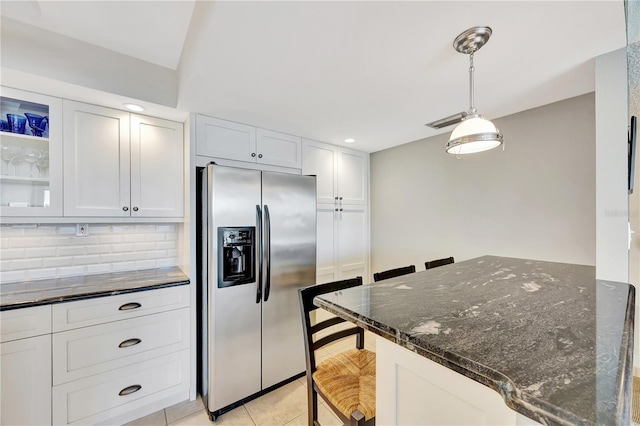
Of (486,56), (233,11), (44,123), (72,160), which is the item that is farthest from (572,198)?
(44,123)

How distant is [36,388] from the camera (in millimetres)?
1503

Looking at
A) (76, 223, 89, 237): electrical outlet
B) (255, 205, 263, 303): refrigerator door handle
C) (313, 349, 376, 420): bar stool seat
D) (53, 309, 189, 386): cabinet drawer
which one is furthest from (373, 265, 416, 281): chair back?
(76, 223, 89, 237): electrical outlet

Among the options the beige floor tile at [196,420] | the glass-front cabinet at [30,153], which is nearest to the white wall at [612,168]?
the beige floor tile at [196,420]

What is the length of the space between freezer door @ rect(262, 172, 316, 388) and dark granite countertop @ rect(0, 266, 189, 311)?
0.68 meters

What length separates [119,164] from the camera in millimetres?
1980

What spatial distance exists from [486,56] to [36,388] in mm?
3116

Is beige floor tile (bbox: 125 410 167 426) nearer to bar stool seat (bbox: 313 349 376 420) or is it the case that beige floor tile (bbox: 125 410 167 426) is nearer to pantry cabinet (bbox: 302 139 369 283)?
bar stool seat (bbox: 313 349 376 420)

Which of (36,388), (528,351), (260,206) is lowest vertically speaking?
(36,388)

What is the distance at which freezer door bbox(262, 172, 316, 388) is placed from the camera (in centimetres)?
210

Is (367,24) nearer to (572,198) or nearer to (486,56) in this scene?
(486,56)

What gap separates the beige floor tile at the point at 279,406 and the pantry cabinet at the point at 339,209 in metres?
1.07

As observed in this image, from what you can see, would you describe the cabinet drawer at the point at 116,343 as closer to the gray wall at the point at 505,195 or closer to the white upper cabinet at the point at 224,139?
the white upper cabinet at the point at 224,139

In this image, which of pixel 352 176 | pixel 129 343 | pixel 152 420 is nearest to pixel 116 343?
pixel 129 343

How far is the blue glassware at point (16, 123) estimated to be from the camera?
1.68m
